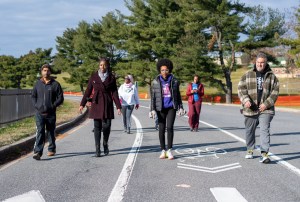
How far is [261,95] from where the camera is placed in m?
7.77

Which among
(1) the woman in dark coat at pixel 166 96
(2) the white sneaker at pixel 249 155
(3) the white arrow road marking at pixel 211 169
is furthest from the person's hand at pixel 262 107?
(1) the woman in dark coat at pixel 166 96

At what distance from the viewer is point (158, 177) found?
645 centimetres

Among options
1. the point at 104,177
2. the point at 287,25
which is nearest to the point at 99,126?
the point at 104,177

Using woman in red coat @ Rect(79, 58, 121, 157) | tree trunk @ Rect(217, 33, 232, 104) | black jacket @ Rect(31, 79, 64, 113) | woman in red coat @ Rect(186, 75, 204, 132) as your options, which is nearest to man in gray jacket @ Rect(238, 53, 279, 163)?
woman in red coat @ Rect(79, 58, 121, 157)

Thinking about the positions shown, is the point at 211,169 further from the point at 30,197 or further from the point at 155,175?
the point at 30,197

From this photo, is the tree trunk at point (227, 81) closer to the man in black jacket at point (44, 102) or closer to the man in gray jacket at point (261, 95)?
the man in gray jacket at point (261, 95)

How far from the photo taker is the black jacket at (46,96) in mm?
8297

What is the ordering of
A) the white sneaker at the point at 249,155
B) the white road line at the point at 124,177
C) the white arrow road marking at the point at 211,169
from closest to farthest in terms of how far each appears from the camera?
the white road line at the point at 124,177 → the white arrow road marking at the point at 211,169 → the white sneaker at the point at 249,155

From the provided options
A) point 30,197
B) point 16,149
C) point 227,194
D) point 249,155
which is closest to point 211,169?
point 249,155

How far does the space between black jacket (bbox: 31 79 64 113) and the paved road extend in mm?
982

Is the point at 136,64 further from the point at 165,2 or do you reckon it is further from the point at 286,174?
the point at 286,174

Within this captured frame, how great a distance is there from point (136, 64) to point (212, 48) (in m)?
13.5

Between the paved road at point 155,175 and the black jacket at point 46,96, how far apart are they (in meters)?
0.98

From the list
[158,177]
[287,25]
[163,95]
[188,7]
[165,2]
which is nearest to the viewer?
[158,177]
